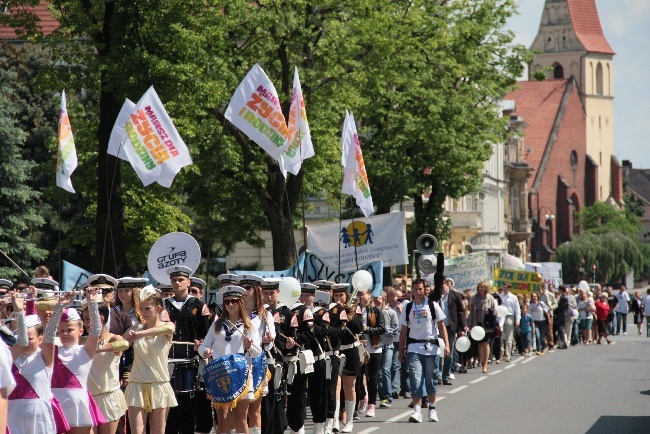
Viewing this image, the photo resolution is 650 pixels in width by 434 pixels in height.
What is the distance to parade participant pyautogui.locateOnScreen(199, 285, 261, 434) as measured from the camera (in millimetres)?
11680

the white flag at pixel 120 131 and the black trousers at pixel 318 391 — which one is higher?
the white flag at pixel 120 131

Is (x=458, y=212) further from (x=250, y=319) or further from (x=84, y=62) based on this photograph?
(x=250, y=319)

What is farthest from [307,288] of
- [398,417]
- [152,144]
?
[152,144]

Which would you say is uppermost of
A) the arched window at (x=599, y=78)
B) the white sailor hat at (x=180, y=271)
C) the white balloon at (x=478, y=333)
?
the arched window at (x=599, y=78)

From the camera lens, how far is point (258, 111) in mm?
18531

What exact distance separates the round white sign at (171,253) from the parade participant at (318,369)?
1.47 meters

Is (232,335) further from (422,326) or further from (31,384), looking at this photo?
(422,326)

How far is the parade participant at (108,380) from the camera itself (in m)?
10.2

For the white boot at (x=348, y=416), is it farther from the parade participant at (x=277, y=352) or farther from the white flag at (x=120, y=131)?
the white flag at (x=120, y=131)

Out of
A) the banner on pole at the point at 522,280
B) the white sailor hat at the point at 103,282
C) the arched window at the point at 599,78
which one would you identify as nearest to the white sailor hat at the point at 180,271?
the white sailor hat at the point at 103,282

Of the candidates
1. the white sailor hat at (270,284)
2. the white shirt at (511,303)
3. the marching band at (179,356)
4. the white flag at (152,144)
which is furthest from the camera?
the white shirt at (511,303)

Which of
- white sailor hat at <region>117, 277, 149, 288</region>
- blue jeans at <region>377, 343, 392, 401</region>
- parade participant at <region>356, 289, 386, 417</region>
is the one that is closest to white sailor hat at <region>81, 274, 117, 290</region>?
white sailor hat at <region>117, 277, 149, 288</region>

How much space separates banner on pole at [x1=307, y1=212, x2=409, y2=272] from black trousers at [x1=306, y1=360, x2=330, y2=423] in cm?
1037

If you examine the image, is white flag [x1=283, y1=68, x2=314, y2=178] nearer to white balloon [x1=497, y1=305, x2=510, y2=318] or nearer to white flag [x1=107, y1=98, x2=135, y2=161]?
white flag [x1=107, y1=98, x2=135, y2=161]
